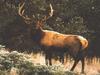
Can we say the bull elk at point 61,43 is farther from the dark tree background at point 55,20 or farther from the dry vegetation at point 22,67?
the dark tree background at point 55,20

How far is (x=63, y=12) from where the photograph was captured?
2295 centimetres

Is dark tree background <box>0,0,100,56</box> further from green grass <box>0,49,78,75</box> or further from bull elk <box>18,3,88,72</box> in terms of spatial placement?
green grass <box>0,49,78,75</box>

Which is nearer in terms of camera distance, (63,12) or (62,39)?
(62,39)

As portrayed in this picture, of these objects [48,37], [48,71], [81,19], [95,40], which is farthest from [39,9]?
[48,71]

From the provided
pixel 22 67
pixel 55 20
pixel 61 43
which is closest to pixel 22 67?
pixel 22 67

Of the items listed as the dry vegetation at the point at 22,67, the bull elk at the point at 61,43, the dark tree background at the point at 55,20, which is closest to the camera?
the dry vegetation at the point at 22,67

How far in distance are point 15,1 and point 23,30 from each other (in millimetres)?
1557

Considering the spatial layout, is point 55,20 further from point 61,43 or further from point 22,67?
point 22,67

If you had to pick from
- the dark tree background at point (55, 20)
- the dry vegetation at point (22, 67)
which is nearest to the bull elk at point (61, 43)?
the dry vegetation at point (22, 67)

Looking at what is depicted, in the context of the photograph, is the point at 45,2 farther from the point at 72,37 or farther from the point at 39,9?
the point at 72,37

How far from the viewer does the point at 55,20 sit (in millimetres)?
22844

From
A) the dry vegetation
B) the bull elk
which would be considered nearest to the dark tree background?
the bull elk

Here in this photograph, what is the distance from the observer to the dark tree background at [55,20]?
21.9 metres

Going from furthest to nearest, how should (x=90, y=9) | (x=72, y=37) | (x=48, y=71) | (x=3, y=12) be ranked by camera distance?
(x=90, y=9), (x=3, y=12), (x=72, y=37), (x=48, y=71)
